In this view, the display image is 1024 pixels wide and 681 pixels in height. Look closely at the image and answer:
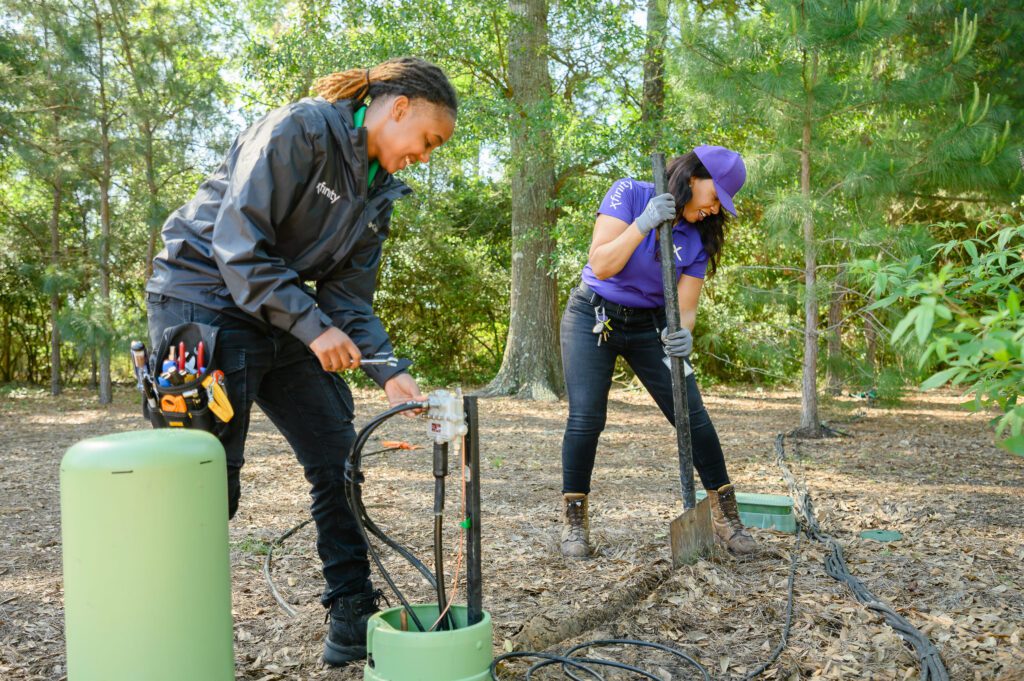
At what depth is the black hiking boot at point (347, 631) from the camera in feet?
7.34

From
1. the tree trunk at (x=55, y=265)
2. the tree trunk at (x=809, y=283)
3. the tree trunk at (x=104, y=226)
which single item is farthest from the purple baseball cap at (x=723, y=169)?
the tree trunk at (x=55, y=265)

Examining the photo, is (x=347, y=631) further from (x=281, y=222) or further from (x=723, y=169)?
(x=723, y=169)

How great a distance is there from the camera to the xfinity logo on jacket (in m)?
2.01

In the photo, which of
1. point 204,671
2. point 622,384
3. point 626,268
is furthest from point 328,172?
point 622,384

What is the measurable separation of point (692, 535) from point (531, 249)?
666 cm

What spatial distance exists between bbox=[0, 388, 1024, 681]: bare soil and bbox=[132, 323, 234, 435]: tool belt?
0.78 m

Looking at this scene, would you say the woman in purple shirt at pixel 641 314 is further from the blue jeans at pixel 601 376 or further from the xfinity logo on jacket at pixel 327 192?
the xfinity logo on jacket at pixel 327 192

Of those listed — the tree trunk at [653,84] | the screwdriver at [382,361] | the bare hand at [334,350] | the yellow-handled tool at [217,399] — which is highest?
the tree trunk at [653,84]

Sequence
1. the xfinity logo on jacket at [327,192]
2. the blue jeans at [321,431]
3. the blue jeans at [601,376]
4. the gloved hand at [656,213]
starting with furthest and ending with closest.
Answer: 1. the blue jeans at [601,376]
2. the gloved hand at [656,213]
3. the blue jeans at [321,431]
4. the xfinity logo on jacket at [327,192]

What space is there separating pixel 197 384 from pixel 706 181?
6.29 ft

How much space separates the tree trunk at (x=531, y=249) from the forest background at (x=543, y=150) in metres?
0.03

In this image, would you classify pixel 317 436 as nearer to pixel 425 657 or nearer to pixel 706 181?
pixel 425 657

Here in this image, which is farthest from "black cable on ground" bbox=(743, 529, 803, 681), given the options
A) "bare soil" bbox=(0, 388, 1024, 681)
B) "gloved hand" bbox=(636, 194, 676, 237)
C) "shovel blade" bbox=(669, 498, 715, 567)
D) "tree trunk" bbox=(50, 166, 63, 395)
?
"tree trunk" bbox=(50, 166, 63, 395)

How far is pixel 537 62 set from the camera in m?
9.04
